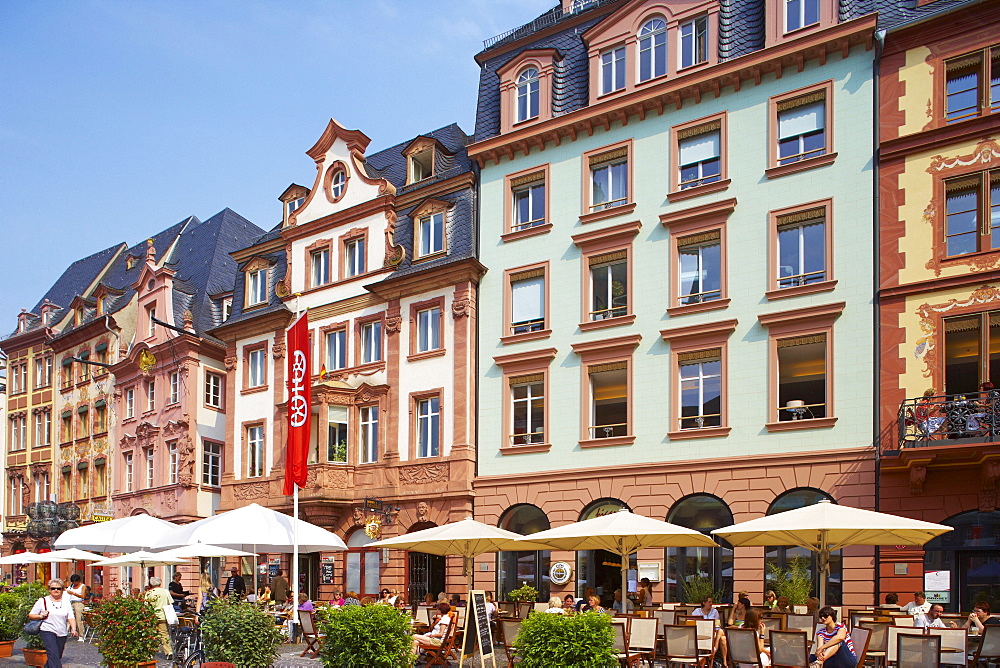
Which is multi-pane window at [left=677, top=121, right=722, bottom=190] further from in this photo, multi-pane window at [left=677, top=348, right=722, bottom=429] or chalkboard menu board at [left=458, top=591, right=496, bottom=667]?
chalkboard menu board at [left=458, top=591, right=496, bottom=667]

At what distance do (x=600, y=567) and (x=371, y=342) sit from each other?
10.9 metres

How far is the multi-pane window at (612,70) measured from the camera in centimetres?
3003

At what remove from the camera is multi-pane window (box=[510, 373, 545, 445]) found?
30019 millimetres

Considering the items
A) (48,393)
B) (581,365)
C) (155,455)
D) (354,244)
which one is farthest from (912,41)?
(48,393)

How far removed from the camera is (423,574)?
32.1 meters

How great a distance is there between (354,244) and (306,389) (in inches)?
239

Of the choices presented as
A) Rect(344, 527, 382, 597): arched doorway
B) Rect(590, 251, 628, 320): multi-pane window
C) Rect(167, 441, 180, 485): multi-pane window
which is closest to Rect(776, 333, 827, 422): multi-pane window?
Rect(590, 251, 628, 320): multi-pane window

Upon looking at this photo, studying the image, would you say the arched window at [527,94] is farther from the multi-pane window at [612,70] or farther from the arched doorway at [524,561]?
the arched doorway at [524,561]

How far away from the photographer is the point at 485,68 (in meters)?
33.8

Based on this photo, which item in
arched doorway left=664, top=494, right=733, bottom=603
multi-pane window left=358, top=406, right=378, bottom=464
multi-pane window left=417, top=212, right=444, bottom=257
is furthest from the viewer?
multi-pane window left=358, top=406, right=378, bottom=464

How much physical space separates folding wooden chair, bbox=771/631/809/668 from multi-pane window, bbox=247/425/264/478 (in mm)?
24570

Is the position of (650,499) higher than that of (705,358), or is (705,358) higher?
(705,358)

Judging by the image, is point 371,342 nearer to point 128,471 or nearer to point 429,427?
point 429,427

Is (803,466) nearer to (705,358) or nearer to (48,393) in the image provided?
(705,358)
